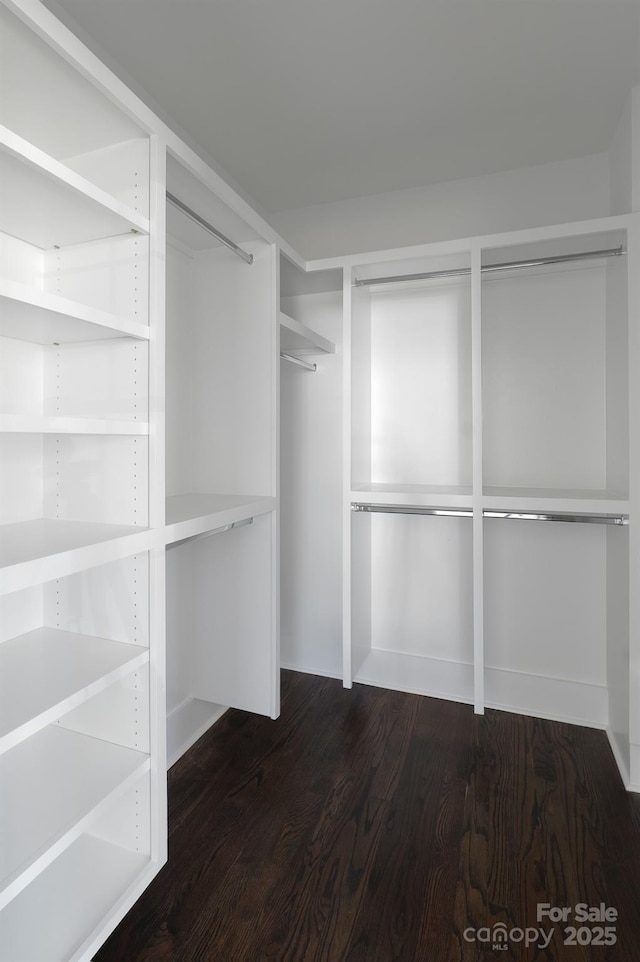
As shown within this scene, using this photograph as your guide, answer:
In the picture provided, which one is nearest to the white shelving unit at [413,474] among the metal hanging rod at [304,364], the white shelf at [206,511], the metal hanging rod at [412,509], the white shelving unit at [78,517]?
the metal hanging rod at [412,509]

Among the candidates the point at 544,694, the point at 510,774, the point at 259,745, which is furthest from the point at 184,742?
the point at 544,694

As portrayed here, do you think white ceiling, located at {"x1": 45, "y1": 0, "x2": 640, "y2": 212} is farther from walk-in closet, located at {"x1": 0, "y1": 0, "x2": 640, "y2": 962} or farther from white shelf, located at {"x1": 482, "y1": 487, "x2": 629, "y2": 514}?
white shelf, located at {"x1": 482, "y1": 487, "x2": 629, "y2": 514}

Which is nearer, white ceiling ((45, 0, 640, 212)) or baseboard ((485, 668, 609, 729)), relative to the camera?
white ceiling ((45, 0, 640, 212))

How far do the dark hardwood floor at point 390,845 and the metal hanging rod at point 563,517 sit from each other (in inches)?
36.8

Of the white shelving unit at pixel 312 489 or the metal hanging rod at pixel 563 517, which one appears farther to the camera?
the white shelving unit at pixel 312 489

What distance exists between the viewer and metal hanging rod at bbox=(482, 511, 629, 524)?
6.49 feet

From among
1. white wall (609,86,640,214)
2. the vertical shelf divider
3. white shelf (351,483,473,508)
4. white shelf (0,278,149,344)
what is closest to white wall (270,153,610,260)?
white wall (609,86,640,214)

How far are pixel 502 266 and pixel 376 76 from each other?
2.88ft

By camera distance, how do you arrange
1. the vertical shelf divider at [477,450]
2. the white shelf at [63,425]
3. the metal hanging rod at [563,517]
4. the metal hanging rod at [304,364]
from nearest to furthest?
the white shelf at [63,425] < the metal hanging rod at [563,517] < the vertical shelf divider at [477,450] < the metal hanging rod at [304,364]

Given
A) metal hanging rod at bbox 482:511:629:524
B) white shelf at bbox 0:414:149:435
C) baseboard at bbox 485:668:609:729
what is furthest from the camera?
baseboard at bbox 485:668:609:729

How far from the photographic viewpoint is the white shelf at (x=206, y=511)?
1.47 metres

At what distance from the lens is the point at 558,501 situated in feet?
6.66

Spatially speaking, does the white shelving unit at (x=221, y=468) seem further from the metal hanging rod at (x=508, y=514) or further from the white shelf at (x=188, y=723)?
the metal hanging rod at (x=508, y=514)

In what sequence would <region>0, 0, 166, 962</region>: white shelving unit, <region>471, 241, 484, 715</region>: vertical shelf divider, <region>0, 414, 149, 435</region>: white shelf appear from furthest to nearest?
1. <region>471, 241, 484, 715</region>: vertical shelf divider
2. <region>0, 0, 166, 962</region>: white shelving unit
3. <region>0, 414, 149, 435</region>: white shelf
